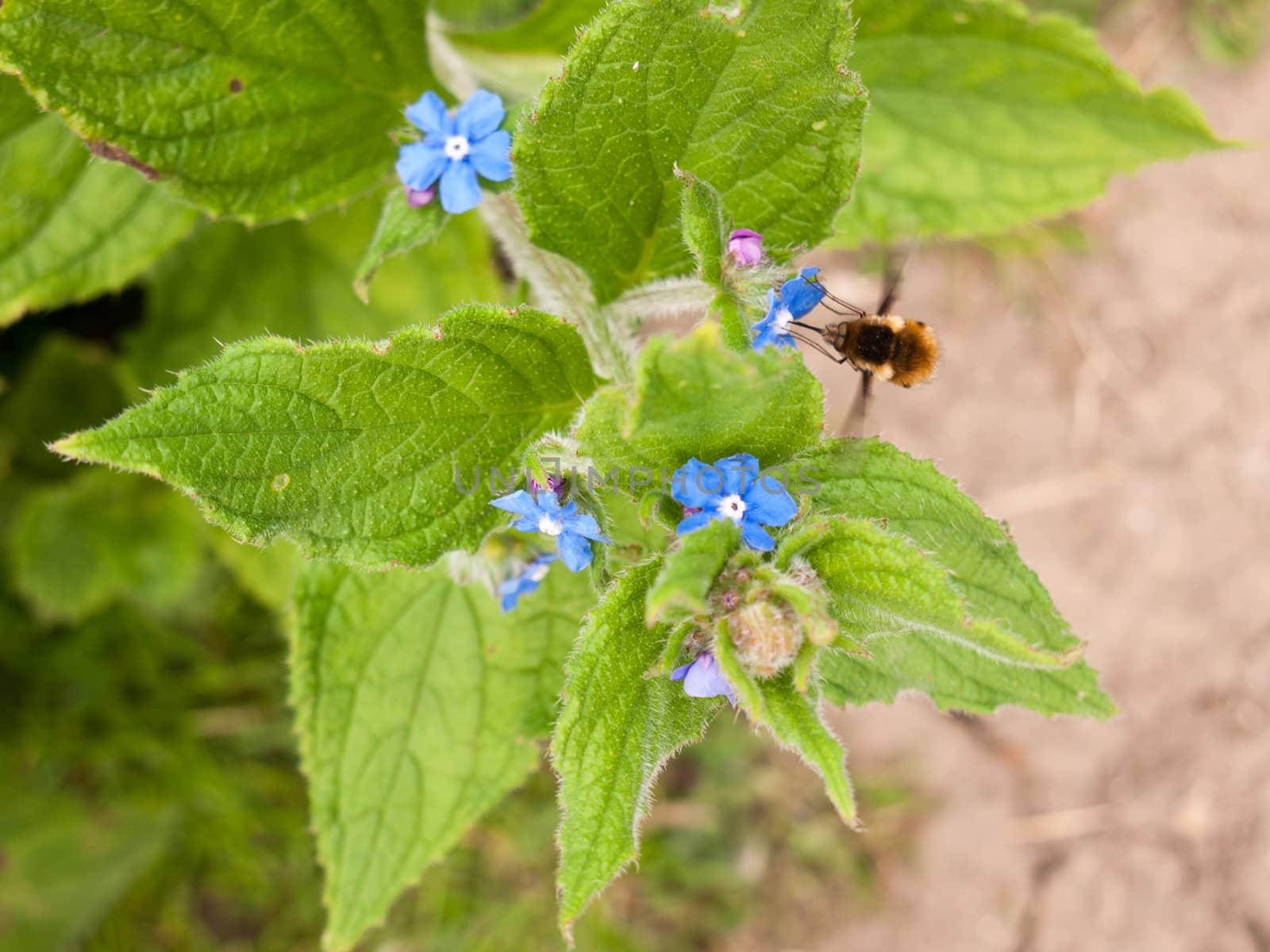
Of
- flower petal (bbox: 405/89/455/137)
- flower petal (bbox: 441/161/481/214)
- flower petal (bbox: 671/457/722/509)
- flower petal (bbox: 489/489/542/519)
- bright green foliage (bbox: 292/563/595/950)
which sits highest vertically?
flower petal (bbox: 405/89/455/137)

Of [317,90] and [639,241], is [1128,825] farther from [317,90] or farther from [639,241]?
[317,90]

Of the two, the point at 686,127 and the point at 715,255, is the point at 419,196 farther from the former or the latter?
the point at 715,255

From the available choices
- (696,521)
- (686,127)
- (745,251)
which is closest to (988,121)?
(686,127)

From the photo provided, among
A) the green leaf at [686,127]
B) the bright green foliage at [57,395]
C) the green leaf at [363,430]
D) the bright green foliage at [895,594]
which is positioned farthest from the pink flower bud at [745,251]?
the bright green foliage at [57,395]

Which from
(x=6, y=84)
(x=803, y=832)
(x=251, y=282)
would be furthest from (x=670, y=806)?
(x=6, y=84)

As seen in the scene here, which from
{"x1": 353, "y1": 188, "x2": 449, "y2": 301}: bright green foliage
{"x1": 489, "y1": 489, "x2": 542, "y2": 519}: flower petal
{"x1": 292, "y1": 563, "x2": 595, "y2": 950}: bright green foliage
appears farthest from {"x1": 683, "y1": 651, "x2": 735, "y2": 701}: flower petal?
{"x1": 353, "y1": 188, "x2": 449, "y2": 301}: bright green foliage

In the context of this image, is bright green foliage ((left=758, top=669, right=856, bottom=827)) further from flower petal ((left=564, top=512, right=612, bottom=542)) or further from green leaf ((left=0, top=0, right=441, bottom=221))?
green leaf ((left=0, top=0, right=441, bottom=221))
